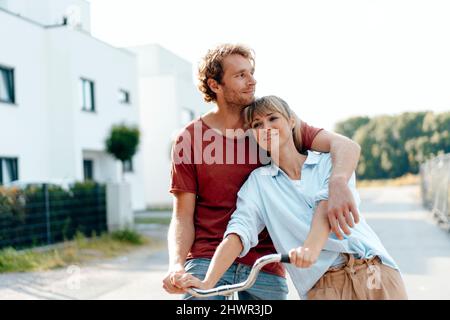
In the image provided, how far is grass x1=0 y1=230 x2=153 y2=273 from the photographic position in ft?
22.9

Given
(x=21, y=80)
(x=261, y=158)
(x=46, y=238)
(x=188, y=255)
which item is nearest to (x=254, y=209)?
(x=261, y=158)

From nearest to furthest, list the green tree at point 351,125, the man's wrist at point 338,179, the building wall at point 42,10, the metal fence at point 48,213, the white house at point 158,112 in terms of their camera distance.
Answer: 1. the man's wrist at point 338,179
2. the metal fence at point 48,213
3. the building wall at point 42,10
4. the white house at point 158,112
5. the green tree at point 351,125

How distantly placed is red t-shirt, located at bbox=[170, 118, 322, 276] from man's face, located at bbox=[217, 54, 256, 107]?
15 centimetres

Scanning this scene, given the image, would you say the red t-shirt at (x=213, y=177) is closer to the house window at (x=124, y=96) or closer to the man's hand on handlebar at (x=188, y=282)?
the man's hand on handlebar at (x=188, y=282)

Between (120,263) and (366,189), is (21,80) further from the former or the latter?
(366,189)

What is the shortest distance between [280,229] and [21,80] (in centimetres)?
1136

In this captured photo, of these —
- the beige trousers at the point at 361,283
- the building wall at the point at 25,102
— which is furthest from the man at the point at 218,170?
the building wall at the point at 25,102

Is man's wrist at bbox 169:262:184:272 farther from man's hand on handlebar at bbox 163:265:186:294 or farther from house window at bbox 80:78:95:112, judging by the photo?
house window at bbox 80:78:95:112

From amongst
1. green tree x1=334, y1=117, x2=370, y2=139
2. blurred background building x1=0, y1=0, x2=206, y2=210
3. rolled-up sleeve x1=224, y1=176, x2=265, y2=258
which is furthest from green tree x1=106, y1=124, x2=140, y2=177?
green tree x1=334, y1=117, x2=370, y2=139

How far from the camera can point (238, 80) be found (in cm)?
188

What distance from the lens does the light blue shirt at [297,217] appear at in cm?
166

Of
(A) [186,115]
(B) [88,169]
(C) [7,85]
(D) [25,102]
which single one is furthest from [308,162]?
(A) [186,115]

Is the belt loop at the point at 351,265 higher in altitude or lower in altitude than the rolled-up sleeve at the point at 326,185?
lower

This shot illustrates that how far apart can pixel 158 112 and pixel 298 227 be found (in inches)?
827
